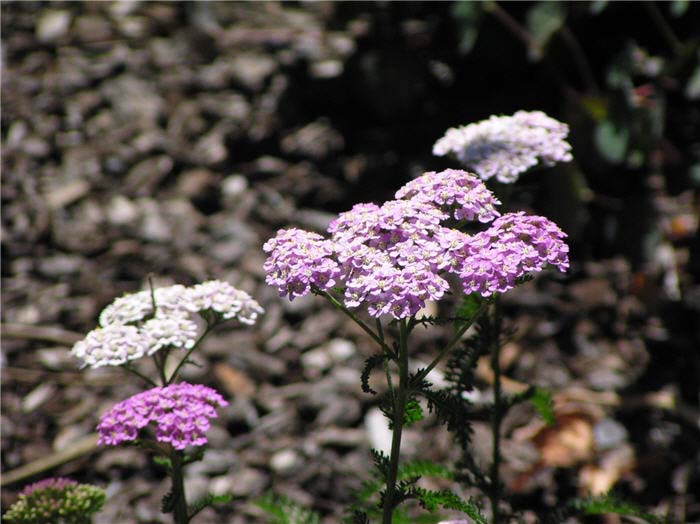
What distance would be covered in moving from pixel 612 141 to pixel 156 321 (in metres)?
2.26

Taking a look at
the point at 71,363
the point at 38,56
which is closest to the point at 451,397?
the point at 71,363

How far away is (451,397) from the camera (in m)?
1.73

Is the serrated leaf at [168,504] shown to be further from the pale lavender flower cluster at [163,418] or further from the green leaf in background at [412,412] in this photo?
Result: the green leaf in background at [412,412]

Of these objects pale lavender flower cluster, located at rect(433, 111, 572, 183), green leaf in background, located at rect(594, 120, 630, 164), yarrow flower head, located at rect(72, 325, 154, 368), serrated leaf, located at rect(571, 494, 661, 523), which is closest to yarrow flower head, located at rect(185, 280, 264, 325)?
yarrow flower head, located at rect(72, 325, 154, 368)

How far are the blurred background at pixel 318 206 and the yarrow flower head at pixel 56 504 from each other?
32.6 inches

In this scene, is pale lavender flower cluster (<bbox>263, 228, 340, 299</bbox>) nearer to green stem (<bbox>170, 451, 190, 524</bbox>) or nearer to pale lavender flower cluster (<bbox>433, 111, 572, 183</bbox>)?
green stem (<bbox>170, 451, 190, 524</bbox>)

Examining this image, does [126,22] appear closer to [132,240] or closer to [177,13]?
[177,13]

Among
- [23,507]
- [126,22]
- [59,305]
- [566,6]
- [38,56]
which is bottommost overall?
[23,507]

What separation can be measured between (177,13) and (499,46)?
7.79 ft

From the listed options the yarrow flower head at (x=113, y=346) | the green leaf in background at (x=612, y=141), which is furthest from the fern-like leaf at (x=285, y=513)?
the green leaf in background at (x=612, y=141)

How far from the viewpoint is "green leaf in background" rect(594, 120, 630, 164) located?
3.44m

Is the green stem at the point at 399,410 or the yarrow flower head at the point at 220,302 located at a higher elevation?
the yarrow flower head at the point at 220,302

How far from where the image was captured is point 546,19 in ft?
12.0

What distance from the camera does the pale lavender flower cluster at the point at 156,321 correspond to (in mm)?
1788
